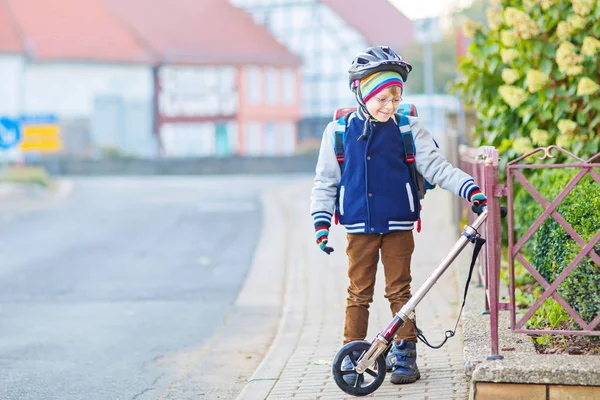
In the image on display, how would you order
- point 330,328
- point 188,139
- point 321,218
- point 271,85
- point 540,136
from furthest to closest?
1. point 271,85
2. point 188,139
3. point 540,136
4. point 330,328
5. point 321,218

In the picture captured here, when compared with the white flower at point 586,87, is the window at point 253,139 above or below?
below

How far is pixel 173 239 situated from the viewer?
14750 millimetres

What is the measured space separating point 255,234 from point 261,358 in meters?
8.51

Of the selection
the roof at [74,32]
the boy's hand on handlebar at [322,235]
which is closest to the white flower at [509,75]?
the boy's hand on handlebar at [322,235]

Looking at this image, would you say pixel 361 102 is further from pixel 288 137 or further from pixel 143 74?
pixel 288 137

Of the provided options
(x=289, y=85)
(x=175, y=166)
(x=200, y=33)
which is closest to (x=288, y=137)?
(x=289, y=85)

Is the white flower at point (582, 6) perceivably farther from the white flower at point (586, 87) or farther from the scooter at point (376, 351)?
the scooter at point (376, 351)

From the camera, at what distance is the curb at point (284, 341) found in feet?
18.4

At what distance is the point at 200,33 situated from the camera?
187ft

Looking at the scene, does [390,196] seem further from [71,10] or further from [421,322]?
[71,10]

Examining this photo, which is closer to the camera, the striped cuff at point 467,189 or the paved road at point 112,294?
the striped cuff at point 467,189

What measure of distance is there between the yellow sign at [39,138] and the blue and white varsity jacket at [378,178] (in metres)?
26.2

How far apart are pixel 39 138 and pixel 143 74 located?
2502 cm

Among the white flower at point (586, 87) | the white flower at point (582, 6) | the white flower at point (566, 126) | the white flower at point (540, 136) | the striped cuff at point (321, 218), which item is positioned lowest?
the striped cuff at point (321, 218)
